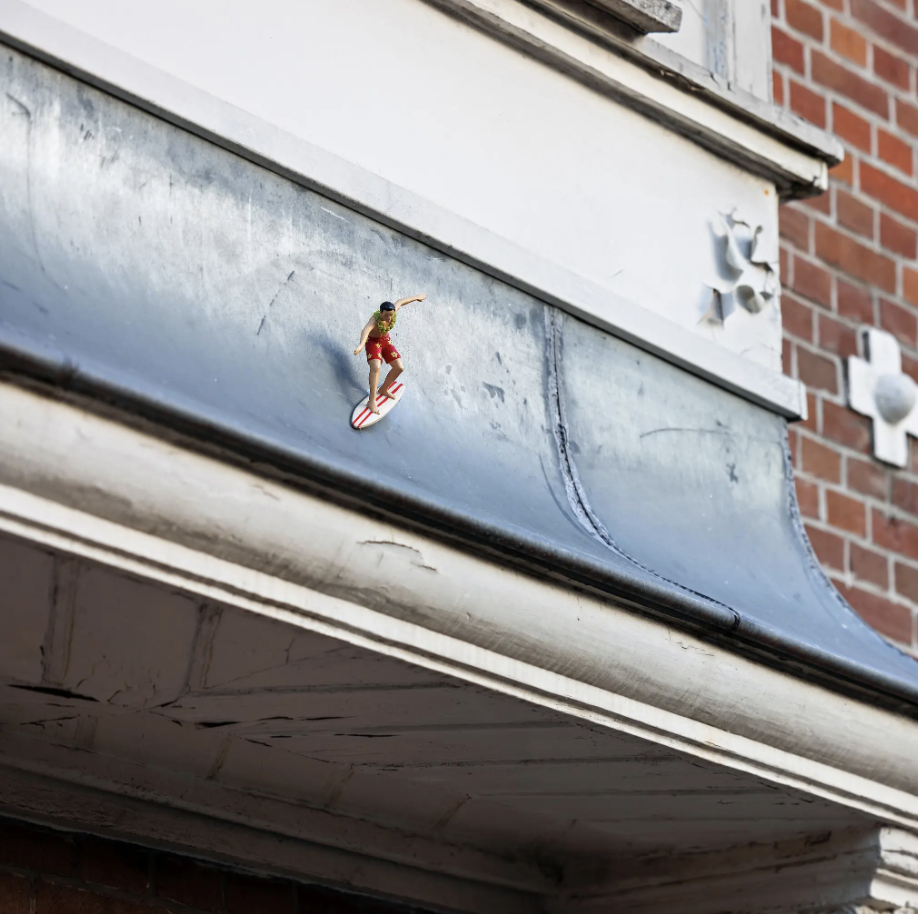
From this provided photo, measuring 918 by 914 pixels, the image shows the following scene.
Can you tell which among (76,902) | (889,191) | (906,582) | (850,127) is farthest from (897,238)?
(76,902)

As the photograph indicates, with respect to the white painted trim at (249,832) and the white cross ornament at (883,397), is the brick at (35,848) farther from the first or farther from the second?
the white cross ornament at (883,397)

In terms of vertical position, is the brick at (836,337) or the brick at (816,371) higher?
the brick at (836,337)

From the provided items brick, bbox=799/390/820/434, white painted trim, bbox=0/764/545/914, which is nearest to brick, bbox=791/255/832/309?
brick, bbox=799/390/820/434

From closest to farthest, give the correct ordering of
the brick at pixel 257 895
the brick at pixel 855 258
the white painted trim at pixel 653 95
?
the brick at pixel 257 895 < the white painted trim at pixel 653 95 < the brick at pixel 855 258

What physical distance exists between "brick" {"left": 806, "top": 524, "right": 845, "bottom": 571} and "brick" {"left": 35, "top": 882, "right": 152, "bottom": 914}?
2105 millimetres

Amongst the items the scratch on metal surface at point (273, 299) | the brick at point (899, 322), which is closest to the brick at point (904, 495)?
the brick at point (899, 322)

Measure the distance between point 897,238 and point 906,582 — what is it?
3.64ft

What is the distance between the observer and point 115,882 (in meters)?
3.42

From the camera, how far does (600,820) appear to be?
3689 millimetres

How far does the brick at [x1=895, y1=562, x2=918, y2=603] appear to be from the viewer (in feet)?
16.0

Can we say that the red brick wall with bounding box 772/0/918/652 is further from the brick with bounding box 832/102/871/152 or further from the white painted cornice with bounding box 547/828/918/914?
the white painted cornice with bounding box 547/828/918/914

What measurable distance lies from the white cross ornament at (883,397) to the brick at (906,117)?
78cm

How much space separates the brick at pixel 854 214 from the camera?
5227 mm

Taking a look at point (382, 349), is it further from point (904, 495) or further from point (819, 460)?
point (904, 495)
